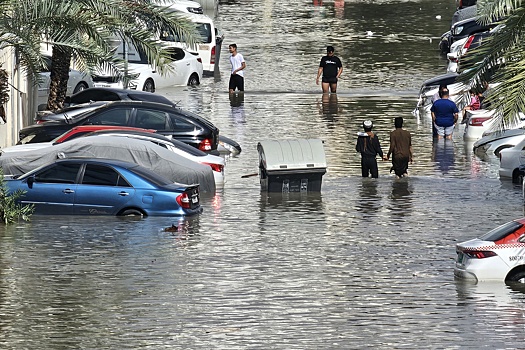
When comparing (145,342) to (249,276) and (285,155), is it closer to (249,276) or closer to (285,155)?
(249,276)

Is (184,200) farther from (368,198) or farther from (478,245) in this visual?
(478,245)

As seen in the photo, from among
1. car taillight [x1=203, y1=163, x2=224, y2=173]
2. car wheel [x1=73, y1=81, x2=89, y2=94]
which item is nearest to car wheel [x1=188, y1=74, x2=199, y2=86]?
car wheel [x1=73, y1=81, x2=89, y2=94]

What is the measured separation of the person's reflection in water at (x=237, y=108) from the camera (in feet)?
128

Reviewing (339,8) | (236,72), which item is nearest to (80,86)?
(236,72)

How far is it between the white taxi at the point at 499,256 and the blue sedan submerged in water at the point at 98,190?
7.01 metres

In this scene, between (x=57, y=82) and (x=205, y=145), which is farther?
(x=57, y=82)

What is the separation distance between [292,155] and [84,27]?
5428mm

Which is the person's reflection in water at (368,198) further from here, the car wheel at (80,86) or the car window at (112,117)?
the car wheel at (80,86)

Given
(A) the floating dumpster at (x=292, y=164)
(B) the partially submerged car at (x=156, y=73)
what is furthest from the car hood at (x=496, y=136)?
(B) the partially submerged car at (x=156, y=73)

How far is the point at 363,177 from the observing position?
30391mm

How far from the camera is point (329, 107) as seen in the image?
41.1 m

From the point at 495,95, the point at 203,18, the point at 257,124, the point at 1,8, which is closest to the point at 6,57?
the point at 257,124

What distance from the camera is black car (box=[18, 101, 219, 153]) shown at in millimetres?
31094

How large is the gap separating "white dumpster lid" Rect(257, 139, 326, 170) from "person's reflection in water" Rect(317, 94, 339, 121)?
10484 mm
